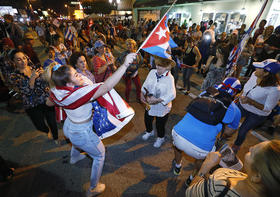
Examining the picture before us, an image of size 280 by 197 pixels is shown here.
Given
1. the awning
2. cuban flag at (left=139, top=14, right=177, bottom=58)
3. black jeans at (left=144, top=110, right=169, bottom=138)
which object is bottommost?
black jeans at (left=144, top=110, right=169, bottom=138)

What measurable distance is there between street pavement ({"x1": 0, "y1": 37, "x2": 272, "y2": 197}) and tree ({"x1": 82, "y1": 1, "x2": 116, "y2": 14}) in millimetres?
37883

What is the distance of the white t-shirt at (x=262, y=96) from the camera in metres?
2.59

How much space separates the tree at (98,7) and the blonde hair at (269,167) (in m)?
40.2

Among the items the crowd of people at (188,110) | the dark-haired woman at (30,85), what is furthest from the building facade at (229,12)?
the dark-haired woman at (30,85)

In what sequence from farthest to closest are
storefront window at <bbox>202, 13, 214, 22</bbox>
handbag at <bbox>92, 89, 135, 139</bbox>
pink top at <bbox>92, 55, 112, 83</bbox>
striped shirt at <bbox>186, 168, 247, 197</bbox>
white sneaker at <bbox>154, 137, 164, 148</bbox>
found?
storefront window at <bbox>202, 13, 214, 22</bbox> → pink top at <bbox>92, 55, 112, 83</bbox> → white sneaker at <bbox>154, 137, 164, 148</bbox> → handbag at <bbox>92, 89, 135, 139</bbox> → striped shirt at <bbox>186, 168, 247, 197</bbox>

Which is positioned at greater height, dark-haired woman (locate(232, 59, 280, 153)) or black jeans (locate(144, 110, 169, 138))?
dark-haired woman (locate(232, 59, 280, 153))

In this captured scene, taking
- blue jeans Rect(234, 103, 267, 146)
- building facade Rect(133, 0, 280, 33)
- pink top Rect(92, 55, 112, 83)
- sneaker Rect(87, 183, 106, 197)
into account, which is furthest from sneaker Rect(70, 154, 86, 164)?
building facade Rect(133, 0, 280, 33)

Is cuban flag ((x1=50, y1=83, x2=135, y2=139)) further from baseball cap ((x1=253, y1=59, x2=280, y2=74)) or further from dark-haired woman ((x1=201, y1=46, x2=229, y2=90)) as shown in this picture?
dark-haired woman ((x1=201, y1=46, x2=229, y2=90))

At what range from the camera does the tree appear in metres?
34.3

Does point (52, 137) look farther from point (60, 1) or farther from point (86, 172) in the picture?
point (60, 1)

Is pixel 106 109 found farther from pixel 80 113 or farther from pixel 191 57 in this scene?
pixel 191 57

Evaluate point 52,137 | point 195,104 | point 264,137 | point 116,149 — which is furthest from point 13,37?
point 264,137

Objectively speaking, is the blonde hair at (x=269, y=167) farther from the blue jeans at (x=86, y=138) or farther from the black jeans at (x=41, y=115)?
the black jeans at (x=41, y=115)

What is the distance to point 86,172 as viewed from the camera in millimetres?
3023
